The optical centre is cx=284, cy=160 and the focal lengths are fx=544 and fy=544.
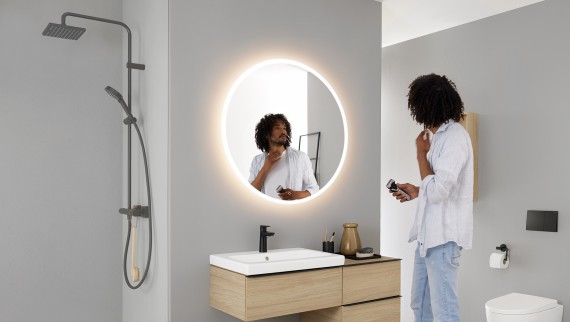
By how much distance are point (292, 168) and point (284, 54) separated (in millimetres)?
657

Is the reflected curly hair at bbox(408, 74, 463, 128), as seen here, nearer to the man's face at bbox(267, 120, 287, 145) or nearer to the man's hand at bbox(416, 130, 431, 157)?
the man's hand at bbox(416, 130, 431, 157)

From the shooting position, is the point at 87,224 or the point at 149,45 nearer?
the point at 149,45

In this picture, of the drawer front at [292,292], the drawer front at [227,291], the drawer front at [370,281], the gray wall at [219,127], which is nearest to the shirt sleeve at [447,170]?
the drawer front at [370,281]

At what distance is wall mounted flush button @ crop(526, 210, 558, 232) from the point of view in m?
3.40

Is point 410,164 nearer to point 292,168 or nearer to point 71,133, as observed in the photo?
point 292,168

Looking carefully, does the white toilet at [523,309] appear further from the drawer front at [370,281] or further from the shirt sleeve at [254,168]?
the shirt sleeve at [254,168]

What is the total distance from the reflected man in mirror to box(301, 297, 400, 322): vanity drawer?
2.20ft

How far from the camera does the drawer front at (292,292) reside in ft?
8.21

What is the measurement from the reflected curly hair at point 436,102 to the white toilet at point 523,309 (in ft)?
3.87

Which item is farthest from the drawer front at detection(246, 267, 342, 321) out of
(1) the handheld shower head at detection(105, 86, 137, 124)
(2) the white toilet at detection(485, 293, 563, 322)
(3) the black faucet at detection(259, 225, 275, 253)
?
(1) the handheld shower head at detection(105, 86, 137, 124)

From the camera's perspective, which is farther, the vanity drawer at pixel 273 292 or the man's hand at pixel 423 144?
the man's hand at pixel 423 144

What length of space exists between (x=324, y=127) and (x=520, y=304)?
61.8 inches

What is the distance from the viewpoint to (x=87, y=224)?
3.23 m

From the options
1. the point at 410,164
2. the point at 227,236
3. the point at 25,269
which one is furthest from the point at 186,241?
the point at 410,164
